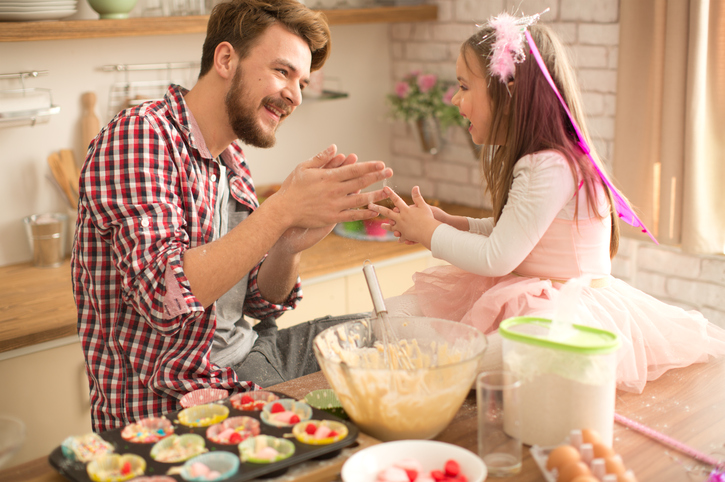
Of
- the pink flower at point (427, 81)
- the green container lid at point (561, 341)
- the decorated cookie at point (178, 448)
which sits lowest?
the decorated cookie at point (178, 448)

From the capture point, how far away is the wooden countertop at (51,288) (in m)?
1.89

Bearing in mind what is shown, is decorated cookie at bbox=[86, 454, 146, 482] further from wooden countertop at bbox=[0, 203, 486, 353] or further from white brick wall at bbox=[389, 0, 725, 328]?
white brick wall at bbox=[389, 0, 725, 328]

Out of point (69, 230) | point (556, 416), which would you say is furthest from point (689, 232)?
point (69, 230)

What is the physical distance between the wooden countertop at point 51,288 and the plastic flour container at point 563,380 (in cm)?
140

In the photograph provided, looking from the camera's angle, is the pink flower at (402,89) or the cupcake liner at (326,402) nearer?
the cupcake liner at (326,402)

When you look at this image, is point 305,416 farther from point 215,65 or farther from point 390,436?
point 215,65

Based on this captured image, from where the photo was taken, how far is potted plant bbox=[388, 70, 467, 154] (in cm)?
283

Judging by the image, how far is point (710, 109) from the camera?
2.05 meters

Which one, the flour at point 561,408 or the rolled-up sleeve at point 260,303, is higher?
the flour at point 561,408

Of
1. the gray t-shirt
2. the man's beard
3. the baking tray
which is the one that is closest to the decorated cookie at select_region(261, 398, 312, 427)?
the baking tray

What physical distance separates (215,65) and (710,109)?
1.43 metres

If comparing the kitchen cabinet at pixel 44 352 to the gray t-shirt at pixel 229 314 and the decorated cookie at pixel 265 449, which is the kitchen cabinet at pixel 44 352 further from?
the decorated cookie at pixel 265 449

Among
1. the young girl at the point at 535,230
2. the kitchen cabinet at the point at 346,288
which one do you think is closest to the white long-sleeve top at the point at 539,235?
the young girl at the point at 535,230

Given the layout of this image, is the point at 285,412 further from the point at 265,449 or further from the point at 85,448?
the point at 85,448
